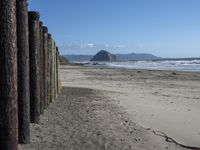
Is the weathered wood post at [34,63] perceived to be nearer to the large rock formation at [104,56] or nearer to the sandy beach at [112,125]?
the sandy beach at [112,125]

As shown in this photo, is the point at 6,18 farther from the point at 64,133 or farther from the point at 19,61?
the point at 64,133

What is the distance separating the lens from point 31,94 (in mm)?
6961

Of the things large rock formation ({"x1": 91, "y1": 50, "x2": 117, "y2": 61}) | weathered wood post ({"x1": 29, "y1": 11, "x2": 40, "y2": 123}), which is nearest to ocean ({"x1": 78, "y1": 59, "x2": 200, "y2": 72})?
weathered wood post ({"x1": 29, "y1": 11, "x2": 40, "y2": 123})

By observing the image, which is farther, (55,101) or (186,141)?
(55,101)

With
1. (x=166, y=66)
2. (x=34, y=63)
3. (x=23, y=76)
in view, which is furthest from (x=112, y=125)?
(x=166, y=66)

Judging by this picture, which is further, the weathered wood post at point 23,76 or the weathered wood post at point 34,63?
the weathered wood post at point 34,63

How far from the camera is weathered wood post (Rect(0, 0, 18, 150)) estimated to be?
4762 mm

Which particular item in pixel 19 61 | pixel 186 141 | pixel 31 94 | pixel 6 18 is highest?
pixel 6 18

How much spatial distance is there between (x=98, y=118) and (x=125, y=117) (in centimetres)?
70

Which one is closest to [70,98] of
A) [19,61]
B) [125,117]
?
[125,117]

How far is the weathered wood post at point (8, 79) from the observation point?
476cm

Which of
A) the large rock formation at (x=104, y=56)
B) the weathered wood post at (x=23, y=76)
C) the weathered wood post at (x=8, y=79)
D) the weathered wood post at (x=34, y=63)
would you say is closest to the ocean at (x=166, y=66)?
the weathered wood post at (x=34, y=63)

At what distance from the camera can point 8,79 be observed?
15.9ft

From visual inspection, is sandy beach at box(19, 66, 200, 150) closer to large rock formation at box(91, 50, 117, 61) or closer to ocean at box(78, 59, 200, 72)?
ocean at box(78, 59, 200, 72)
